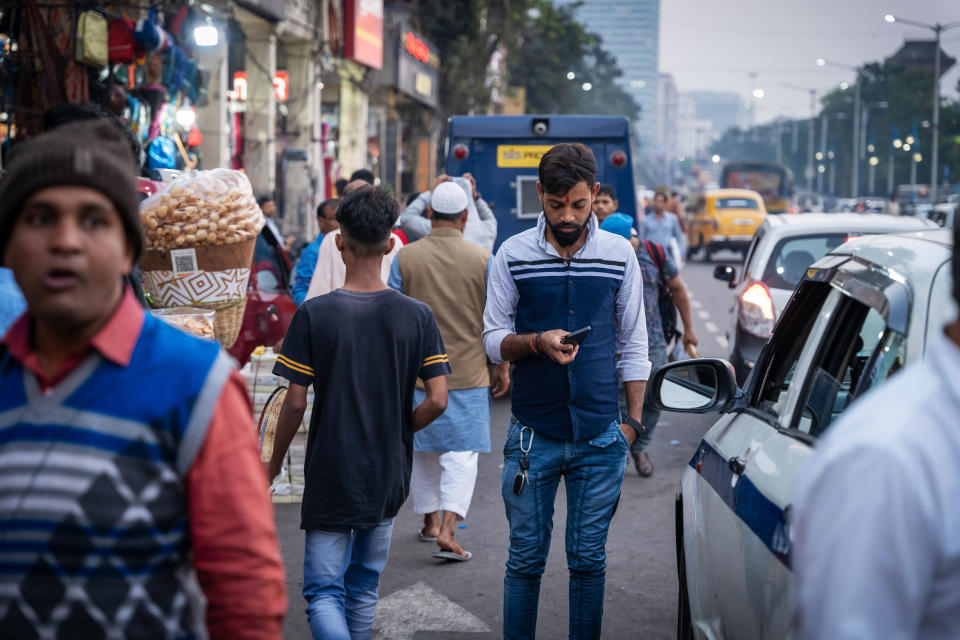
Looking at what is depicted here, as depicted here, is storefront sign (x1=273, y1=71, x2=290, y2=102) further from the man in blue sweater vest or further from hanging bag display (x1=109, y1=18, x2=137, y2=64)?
the man in blue sweater vest

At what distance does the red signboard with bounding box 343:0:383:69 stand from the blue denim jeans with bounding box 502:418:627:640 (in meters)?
20.8

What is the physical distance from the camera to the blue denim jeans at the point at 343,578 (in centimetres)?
406

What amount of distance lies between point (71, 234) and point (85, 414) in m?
0.29

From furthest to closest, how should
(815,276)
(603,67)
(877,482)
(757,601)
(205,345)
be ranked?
(603,67), (815,276), (757,601), (205,345), (877,482)

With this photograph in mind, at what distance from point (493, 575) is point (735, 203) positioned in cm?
3045

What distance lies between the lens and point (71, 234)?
78.6 inches

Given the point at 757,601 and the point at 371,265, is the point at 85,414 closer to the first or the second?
the point at 757,601

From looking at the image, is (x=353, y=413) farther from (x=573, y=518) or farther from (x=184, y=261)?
(x=184, y=261)

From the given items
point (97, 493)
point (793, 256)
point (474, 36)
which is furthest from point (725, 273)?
point (474, 36)

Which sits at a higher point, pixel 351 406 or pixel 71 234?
pixel 71 234

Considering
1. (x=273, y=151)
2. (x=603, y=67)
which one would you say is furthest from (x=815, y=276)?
(x=603, y=67)

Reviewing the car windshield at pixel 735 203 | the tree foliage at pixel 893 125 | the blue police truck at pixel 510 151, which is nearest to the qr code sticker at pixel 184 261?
the blue police truck at pixel 510 151

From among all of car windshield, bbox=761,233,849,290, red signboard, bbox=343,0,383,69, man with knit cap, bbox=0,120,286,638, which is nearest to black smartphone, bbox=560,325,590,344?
man with knit cap, bbox=0,120,286,638

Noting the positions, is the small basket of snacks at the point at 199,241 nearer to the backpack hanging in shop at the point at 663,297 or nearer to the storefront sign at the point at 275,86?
the backpack hanging in shop at the point at 663,297
